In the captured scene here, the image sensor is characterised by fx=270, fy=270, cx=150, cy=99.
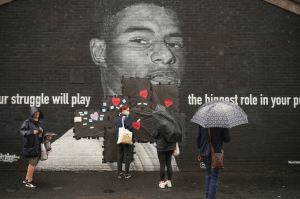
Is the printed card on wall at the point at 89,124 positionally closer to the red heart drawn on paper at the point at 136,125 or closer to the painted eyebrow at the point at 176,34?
the red heart drawn on paper at the point at 136,125

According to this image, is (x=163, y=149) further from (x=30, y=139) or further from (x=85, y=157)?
(x=30, y=139)

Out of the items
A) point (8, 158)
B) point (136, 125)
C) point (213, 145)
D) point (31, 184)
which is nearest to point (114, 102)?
point (136, 125)

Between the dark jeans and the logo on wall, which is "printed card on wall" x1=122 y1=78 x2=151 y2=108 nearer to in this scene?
the dark jeans

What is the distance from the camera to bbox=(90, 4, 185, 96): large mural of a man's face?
24.6ft

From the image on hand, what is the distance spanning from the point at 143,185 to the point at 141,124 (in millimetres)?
1789

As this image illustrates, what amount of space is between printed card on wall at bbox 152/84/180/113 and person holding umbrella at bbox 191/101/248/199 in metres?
2.83

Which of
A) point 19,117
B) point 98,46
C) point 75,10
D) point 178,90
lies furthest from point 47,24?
point 178,90

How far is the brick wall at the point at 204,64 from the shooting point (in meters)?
7.42

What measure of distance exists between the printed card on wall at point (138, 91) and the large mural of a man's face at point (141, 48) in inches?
6.7

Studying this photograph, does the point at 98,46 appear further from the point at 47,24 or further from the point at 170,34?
the point at 170,34

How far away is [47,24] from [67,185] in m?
4.37

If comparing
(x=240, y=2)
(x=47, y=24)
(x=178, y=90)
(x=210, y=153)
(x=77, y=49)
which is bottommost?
(x=210, y=153)

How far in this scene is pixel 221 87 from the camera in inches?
295

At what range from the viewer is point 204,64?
7.52 meters
